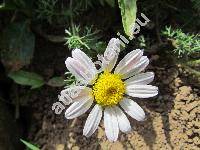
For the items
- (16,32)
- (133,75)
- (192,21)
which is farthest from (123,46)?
(16,32)

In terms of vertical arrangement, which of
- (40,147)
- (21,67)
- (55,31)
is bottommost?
(40,147)

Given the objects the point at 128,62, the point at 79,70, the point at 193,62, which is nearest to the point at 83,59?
the point at 79,70

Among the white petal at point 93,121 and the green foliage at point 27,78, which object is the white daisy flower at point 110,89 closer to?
the white petal at point 93,121

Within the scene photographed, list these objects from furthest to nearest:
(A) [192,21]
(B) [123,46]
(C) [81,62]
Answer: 1. (A) [192,21]
2. (B) [123,46]
3. (C) [81,62]

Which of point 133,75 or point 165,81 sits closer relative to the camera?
point 133,75

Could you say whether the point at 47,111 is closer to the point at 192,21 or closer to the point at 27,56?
the point at 27,56

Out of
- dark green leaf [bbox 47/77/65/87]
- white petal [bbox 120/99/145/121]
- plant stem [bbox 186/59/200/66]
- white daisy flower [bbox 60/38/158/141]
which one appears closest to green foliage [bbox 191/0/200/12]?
plant stem [bbox 186/59/200/66]
